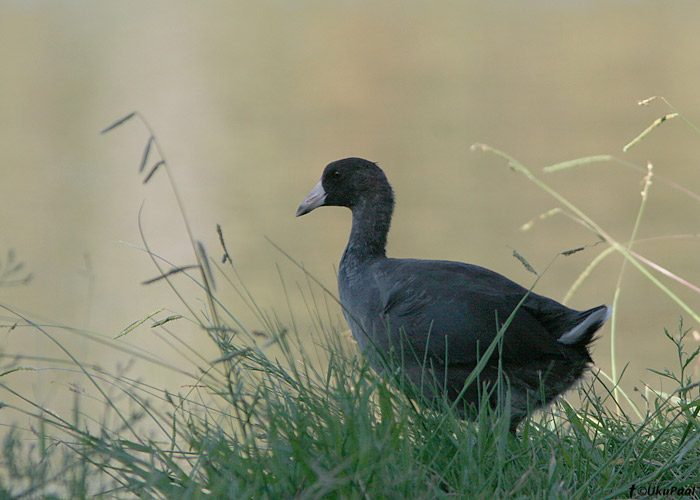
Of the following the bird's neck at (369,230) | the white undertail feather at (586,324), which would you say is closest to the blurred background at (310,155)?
the white undertail feather at (586,324)

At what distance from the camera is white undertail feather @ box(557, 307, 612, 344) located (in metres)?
3.04

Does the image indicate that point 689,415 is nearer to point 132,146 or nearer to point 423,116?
point 132,146

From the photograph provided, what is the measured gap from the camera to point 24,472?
1965 millimetres

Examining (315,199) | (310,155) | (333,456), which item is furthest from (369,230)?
(310,155)

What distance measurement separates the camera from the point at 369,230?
13.7ft

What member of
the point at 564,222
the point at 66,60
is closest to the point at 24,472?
the point at 564,222

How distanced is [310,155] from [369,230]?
14.1m

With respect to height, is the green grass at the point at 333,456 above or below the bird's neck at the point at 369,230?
below

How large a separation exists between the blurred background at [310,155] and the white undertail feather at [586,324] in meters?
0.28

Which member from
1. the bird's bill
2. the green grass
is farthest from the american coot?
the bird's bill

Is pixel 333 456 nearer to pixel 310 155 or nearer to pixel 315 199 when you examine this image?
pixel 315 199

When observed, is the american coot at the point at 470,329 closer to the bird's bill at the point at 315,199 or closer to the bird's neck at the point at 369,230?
the bird's neck at the point at 369,230

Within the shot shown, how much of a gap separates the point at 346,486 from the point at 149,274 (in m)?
9.16

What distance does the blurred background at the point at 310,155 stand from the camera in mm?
9680
